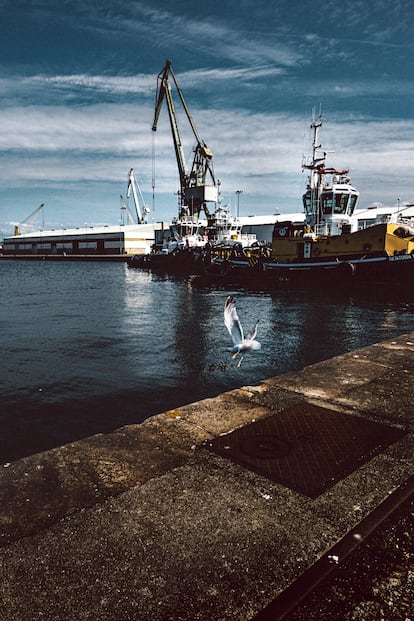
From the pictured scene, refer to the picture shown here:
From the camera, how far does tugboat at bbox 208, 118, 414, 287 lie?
1089 inches

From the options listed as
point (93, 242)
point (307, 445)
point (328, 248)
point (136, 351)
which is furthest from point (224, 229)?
point (93, 242)

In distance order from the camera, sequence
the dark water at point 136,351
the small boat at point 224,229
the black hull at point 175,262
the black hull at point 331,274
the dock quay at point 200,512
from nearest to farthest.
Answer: the dock quay at point 200,512, the dark water at point 136,351, the black hull at point 331,274, the black hull at point 175,262, the small boat at point 224,229

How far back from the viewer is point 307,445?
144 inches

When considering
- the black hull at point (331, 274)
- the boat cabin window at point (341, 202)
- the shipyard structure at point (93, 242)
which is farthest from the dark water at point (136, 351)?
the shipyard structure at point (93, 242)

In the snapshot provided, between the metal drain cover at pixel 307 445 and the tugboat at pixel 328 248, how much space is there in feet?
84.2

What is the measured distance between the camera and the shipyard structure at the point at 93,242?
3848 inches

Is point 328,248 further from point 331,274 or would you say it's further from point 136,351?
point 136,351

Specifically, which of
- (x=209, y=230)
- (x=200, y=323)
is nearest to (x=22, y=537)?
(x=200, y=323)

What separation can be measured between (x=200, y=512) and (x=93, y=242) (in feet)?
354

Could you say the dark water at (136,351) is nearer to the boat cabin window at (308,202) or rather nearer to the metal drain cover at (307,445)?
the metal drain cover at (307,445)

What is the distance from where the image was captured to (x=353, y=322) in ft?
55.5

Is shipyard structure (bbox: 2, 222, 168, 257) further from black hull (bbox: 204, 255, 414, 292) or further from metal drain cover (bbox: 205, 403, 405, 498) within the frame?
metal drain cover (bbox: 205, 403, 405, 498)

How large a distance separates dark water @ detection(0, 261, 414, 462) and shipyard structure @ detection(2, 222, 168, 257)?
61965 mm

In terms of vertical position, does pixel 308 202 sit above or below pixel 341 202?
above
